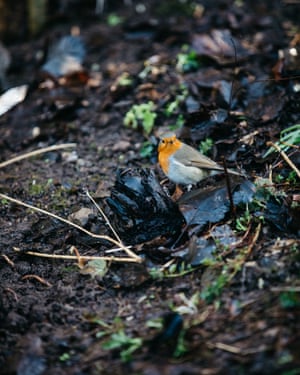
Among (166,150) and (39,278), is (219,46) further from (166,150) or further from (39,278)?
(39,278)

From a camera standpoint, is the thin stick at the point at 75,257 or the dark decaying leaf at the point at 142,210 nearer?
the thin stick at the point at 75,257

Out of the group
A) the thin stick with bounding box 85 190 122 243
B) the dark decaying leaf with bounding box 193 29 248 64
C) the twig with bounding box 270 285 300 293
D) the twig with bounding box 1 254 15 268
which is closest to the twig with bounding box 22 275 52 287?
the twig with bounding box 1 254 15 268

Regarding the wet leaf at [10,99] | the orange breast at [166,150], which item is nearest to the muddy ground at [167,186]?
→ the orange breast at [166,150]

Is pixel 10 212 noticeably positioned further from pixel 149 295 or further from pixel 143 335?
pixel 143 335

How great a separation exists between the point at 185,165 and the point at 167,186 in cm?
39

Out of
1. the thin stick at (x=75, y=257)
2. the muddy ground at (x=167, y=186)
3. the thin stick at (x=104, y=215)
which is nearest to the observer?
the muddy ground at (x=167, y=186)

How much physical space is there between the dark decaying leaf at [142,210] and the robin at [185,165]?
0.26m

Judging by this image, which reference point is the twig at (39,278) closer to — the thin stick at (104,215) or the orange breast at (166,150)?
the thin stick at (104,215)

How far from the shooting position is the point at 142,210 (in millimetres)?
2918

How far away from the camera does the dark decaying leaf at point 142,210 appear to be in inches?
113

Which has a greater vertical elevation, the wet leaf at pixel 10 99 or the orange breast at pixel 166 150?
the wet leaf at pixel 10 99

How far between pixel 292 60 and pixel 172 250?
2.38m

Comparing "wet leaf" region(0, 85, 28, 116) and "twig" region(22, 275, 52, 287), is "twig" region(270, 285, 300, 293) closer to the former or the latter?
"twig" region(22, 275, 52, 287)

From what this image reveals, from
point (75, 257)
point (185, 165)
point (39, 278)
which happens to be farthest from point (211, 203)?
point (39, 278)
